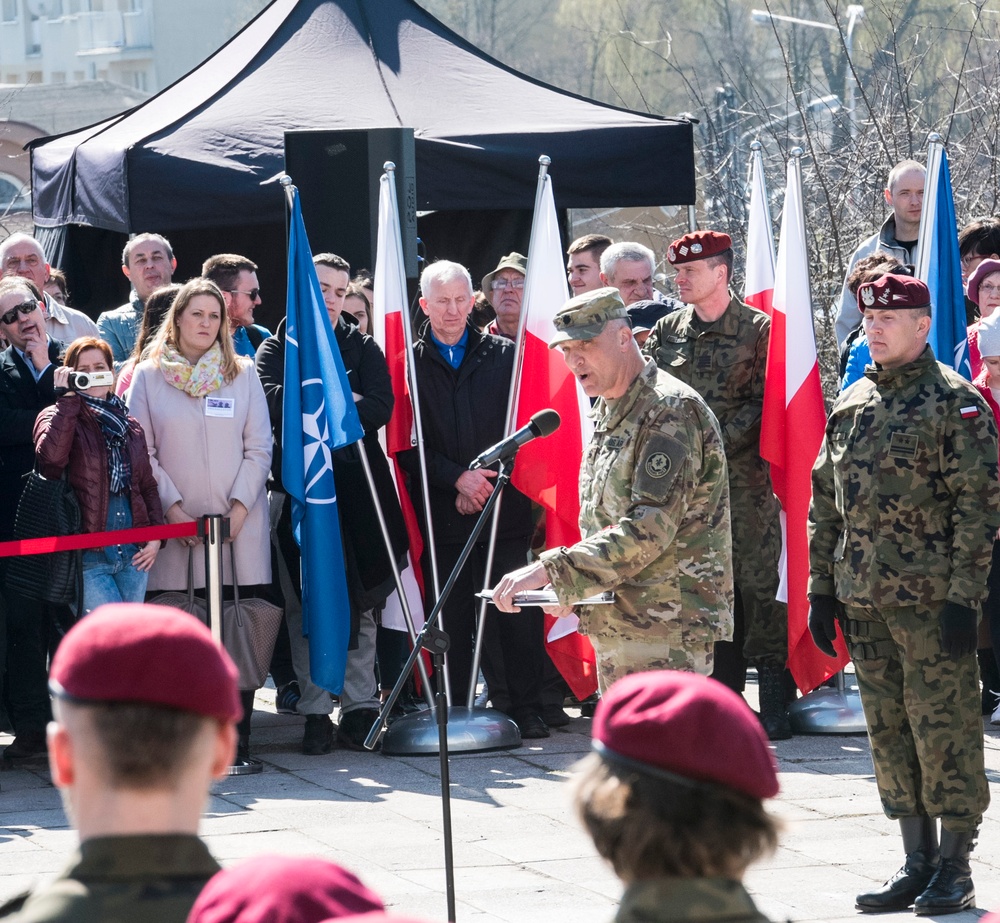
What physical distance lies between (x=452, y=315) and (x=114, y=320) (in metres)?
2.09

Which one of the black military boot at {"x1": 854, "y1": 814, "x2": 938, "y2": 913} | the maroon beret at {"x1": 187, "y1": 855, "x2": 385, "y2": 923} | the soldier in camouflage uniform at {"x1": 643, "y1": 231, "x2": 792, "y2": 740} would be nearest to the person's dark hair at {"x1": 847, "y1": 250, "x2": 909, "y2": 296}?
the soldier in camouflage uniform at {"x1": 643, "y1": 231, "x2": 792, "y2": 740}

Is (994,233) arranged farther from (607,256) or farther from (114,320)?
(114,320)

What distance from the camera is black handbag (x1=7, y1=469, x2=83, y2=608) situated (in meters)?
7.32

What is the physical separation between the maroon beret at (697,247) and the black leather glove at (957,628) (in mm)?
2808

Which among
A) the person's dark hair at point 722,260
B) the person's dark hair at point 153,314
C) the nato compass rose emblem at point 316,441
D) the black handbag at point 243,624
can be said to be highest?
the person's dark hair at point 722,260

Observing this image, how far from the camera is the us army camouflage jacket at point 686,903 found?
198 centimetres

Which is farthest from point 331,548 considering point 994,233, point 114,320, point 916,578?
point 994,233

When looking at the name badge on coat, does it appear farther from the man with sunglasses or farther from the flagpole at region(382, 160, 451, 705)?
the man with sunglasses

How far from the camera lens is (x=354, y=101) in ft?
37.7

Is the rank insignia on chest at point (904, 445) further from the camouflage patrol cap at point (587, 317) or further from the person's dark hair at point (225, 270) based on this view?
the person's dark hair at point (225, 270)

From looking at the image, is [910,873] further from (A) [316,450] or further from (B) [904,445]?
(A) [316,450]

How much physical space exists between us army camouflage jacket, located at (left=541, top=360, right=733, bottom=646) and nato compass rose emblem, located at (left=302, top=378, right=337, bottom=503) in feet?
8.76

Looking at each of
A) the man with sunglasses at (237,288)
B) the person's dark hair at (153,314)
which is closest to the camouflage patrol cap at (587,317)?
the person's dark hair at (153,314)

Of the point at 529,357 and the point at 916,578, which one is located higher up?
the point at 529,357
